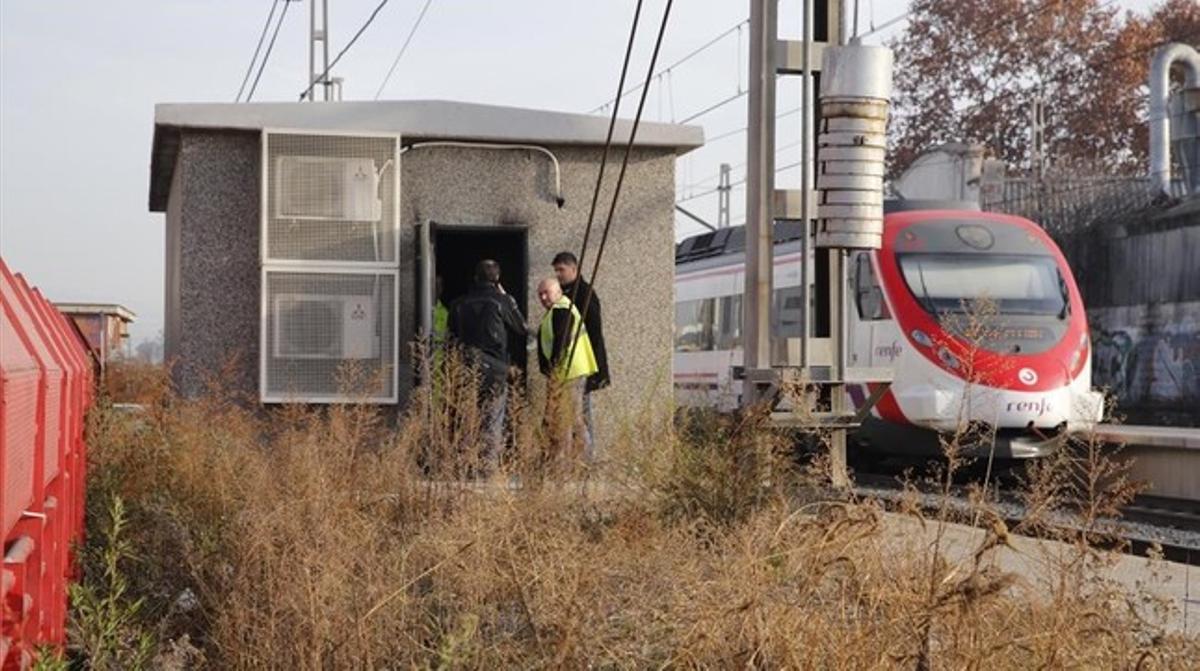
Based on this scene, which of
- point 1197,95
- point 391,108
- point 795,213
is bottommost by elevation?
point 795,213

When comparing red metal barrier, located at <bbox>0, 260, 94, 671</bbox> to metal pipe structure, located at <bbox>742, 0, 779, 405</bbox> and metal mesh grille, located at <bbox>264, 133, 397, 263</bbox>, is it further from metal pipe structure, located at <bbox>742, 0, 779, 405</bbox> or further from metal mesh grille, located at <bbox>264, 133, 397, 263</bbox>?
metal mesh grille, located at <bbox>264, 133, 397, 263</bbox>

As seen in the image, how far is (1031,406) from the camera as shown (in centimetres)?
1903

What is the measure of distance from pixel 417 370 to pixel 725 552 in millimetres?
7401

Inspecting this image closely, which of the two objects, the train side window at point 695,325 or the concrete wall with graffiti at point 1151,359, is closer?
the train side window at point 695,325

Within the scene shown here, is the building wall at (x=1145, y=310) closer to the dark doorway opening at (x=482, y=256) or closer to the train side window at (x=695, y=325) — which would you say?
the train side window at (x=695, y=325)

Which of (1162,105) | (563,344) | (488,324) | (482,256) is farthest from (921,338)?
(1162,105)

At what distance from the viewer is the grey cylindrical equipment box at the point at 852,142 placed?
10414 millimetres

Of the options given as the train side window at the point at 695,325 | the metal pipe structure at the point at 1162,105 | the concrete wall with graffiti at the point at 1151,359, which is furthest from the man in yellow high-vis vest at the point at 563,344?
the metal pipe structure at the point at 1162,105

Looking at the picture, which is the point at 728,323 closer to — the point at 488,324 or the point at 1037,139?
the point at 488,324

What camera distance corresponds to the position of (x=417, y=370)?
14.1m

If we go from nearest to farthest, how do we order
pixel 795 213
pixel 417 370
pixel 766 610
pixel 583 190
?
pixel 766 610 < pixel 795 213 < pixel 417 370 < pixel 583 190

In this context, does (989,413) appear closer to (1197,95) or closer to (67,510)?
(67,510)

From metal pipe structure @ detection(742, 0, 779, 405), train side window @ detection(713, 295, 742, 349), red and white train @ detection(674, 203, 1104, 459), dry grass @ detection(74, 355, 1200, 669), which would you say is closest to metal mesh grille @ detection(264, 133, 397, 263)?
dry grass @ detection(74, 355, 1200, 669)

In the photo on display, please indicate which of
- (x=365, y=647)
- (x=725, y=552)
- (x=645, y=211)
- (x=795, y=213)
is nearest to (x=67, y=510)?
(x=365, y=647)
